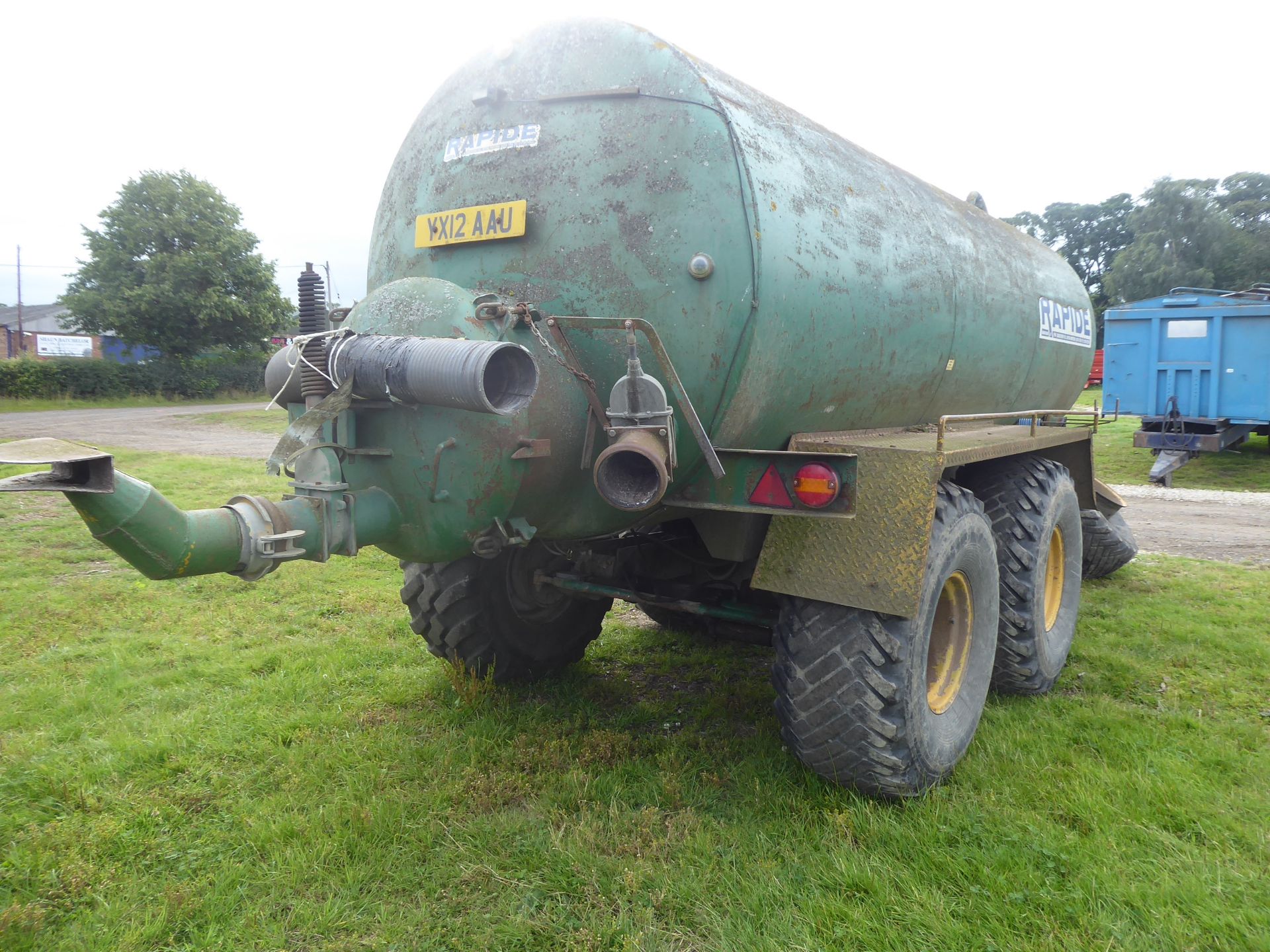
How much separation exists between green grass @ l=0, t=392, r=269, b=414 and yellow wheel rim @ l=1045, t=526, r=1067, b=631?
2550cm

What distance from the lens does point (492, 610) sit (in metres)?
3.91

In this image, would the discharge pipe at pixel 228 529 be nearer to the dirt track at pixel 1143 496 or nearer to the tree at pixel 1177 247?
the dirt track at pixel 1143 496

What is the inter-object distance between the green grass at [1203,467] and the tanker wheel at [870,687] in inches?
386

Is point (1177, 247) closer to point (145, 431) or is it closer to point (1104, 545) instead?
point (1104, 545)

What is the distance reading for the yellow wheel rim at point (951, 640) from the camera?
3.46m

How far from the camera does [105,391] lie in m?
26.5

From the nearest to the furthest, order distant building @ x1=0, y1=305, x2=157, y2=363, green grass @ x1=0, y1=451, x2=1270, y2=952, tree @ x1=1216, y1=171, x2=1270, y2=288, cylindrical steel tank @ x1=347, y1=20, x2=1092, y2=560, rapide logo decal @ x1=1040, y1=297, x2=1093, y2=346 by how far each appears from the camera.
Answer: green grass @ x1=0, y1=451, x2=1270, y2=952
cylindrical steel tank @ x1=347, y1=20, x2=1092, y2=560
rapide logo decal @ x1=1040, y1=297, x2=1093, y2=346
distant building @ x1=0, y1=305, x2=157, y2=363
tree @ x1=1216, y1=171, x2=1270, y2=288

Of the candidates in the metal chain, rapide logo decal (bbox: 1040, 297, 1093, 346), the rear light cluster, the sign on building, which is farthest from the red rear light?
the sign on building

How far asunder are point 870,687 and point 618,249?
1692 millimetres

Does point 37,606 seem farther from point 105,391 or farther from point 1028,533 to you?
point 105,391

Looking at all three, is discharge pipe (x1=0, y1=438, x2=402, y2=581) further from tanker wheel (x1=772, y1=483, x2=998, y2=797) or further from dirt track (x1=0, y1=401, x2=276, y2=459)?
dirt track (x1=0, y1=401, x2=276, y2=459)

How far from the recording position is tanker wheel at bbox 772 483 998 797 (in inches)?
113

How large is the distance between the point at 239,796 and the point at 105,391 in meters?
28.1

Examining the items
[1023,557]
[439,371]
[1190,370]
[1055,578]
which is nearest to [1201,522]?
[1190,370]
